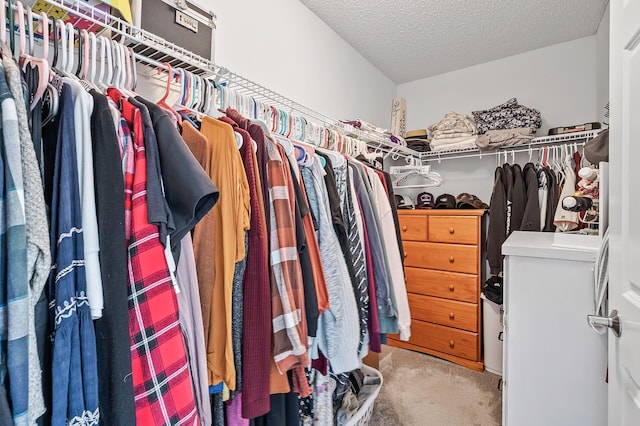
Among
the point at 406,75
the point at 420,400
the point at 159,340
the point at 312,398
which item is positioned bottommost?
the point at 420,400

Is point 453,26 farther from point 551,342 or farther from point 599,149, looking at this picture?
point 551,342

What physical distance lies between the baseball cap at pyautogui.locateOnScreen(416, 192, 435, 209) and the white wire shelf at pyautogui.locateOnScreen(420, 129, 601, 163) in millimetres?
358

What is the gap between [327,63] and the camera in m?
2.18

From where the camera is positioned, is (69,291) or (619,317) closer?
(69,291)

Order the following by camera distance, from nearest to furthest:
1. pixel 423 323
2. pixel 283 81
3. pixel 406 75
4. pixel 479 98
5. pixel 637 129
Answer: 1. pixel 637 129
2. pixel 283 81
3. pixel 423 323
4. pixel 479 98
5. pixel 406 75

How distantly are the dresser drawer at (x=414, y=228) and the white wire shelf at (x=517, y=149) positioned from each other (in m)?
0.63

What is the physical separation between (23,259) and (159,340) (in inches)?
10.1

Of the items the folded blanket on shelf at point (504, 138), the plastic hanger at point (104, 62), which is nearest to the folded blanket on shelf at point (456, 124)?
the folded blanket on shelf at point (504, 138)

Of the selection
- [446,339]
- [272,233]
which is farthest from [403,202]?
[272,233]

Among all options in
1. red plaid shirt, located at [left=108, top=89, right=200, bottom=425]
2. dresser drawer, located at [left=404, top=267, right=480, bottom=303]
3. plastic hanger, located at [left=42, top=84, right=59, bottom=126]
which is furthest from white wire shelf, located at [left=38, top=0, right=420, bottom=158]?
dresser drawer, located at [left=404, top=267, right=480, bottom=303]

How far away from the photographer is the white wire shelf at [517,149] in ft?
6.82

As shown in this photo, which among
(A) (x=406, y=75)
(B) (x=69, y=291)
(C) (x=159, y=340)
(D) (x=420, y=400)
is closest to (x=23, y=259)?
(B) (x=69, y=291)

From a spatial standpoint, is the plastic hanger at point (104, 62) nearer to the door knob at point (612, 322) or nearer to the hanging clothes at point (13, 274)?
the hanging clothes at point (13, 274)

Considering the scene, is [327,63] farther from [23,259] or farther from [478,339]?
[478,339]
